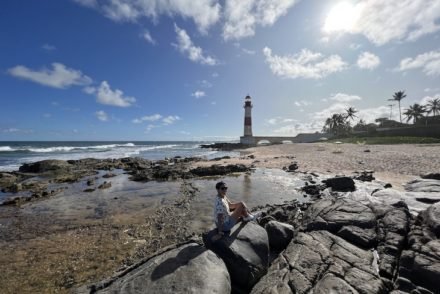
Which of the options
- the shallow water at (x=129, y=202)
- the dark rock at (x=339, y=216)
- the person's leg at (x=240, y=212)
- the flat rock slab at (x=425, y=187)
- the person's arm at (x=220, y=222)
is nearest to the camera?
the person's arm at (x=220, y=222)

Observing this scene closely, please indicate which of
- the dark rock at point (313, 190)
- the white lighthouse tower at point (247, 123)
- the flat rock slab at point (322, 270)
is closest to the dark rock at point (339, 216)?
the flat rock slab at point (322, 270)

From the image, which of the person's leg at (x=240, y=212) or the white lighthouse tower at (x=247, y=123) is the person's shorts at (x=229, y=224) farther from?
the white lighthouse tower at (x=247, y=123)

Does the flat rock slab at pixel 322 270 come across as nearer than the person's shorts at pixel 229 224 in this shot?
Yes

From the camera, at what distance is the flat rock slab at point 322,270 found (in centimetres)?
536

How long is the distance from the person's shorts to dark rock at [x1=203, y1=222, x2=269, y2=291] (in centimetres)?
12

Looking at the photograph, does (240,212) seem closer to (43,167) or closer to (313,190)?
(313,190)

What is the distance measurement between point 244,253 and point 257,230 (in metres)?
1.06

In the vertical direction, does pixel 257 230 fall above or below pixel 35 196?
above

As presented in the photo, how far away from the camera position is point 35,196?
17.9m

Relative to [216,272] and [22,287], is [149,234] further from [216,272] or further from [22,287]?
[216,272]

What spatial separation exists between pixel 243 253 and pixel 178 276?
5.80 feet

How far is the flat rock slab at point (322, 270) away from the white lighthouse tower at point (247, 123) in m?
72.0

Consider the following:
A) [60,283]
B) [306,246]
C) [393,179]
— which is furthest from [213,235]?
[393,179]

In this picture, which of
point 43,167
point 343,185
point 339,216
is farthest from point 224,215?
point 43,167
